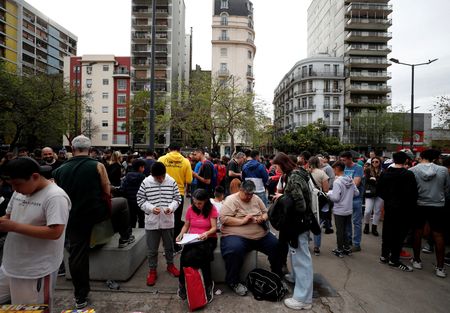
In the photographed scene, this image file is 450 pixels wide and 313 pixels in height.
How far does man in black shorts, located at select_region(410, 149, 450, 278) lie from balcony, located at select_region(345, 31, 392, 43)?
5269 centimetres

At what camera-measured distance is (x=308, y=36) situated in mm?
71188

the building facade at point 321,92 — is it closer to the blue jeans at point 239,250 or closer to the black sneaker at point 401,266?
the black sneaker at point 401,266

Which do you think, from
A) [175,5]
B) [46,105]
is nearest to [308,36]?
[175,5]

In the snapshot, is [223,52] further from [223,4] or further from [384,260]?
[384,260]

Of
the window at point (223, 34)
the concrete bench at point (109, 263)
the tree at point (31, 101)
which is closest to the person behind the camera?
the concrete bench at point (109, 263)

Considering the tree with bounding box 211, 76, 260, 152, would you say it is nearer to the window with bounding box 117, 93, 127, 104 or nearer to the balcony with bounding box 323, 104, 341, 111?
the balcony with bounding box 323, 104, 341, 111

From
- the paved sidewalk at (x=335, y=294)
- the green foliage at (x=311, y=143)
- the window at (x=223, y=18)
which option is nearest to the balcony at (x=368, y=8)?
the window at (x=223, y=18)

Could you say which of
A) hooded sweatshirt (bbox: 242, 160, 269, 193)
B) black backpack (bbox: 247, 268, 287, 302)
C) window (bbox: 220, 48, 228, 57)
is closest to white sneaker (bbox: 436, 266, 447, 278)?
black backpack (bbox: 247, 268, 287, 302)

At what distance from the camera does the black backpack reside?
141 inches

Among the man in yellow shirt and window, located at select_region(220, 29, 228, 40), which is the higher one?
window, located at select_region(220, 29, 228, 40)

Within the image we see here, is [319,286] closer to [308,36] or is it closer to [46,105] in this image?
[46,105]

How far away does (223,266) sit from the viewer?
13.3ft

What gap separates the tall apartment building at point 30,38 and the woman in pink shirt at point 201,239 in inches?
2006

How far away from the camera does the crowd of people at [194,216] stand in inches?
89.0
